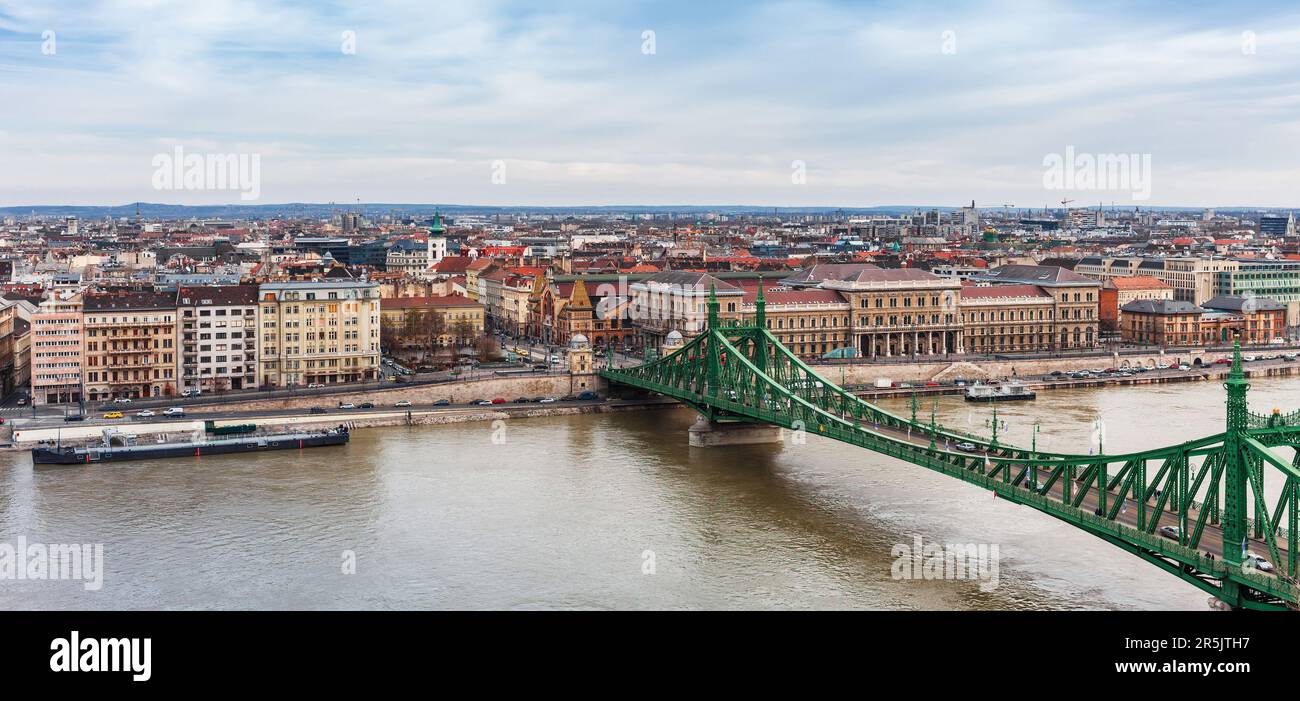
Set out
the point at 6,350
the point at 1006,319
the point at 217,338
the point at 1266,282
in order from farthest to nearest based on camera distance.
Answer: the point at 1266,282 → the point at 1006,319 → the point at 6,350 → the point at 217,338

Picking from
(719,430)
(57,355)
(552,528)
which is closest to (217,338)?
(57,355)

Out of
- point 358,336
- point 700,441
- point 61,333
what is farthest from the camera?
point 358,336

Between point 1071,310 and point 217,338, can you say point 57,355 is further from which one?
point 1071,310

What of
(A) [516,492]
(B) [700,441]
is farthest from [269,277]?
(A) [516,492]

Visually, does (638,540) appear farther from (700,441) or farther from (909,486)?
(700,441)

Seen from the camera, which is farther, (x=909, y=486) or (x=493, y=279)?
(x=493, y=279)

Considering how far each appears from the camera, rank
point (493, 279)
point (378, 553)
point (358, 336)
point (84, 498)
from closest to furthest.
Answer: point (378, 553) < point (84, 498) < point (358, 336) < point (493, 279)
